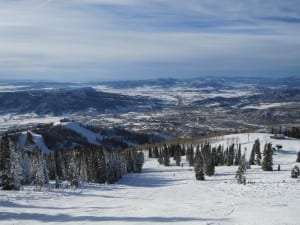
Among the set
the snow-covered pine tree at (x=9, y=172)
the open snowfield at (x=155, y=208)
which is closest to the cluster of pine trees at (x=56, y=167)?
the snow-covered pine tree at (x=9, y=172)

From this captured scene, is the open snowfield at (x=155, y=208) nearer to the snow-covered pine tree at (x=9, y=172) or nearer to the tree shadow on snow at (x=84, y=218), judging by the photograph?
the tree shadow on snow at (x=84, y=218)

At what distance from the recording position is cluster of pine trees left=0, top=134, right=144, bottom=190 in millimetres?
62281

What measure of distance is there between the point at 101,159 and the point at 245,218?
67.4 meters

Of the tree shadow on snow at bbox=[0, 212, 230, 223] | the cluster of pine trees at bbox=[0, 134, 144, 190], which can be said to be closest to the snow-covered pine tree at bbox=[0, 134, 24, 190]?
the cluster of pine trees at bbox=[0, 134, 144, 190]

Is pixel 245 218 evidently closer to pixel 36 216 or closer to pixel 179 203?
pixel 179 203

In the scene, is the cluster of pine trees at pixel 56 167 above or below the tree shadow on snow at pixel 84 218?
below

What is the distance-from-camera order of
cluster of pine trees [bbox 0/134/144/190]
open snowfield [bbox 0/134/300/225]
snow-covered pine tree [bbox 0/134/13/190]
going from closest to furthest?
open snowfield [bbox 0/134/300/225]
snow-covered pine tree [bbox 0/134/13/190]
cluster of pine trees [bbox 0/134/144/190]

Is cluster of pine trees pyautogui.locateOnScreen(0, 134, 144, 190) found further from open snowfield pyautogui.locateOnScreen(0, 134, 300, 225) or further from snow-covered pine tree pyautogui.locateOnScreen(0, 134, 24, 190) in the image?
open snowfield pyautogui.locateOnScreen(0, 134, 300, 225)

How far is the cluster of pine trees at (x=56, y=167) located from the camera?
204 feet

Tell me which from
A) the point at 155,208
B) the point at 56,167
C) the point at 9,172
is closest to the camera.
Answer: the point at 155,208

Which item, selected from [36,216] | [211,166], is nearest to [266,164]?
[211,166]

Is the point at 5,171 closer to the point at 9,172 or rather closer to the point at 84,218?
the point at 9,172

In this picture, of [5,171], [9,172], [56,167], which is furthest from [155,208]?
[56,167]

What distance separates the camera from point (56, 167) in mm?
130625
